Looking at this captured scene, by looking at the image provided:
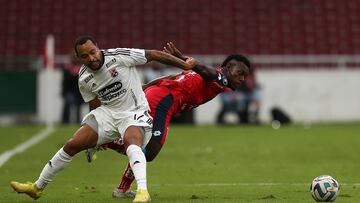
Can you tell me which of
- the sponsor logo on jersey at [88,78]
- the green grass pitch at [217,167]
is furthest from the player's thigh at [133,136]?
the green grass pitch at [217,167]

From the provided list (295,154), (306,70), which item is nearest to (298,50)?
(306,70)

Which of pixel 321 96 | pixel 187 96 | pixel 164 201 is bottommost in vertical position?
pixel 321 96

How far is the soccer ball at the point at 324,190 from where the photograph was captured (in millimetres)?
9039

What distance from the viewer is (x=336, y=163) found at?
14523mm

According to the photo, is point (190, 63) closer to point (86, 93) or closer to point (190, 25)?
point (86, 93)

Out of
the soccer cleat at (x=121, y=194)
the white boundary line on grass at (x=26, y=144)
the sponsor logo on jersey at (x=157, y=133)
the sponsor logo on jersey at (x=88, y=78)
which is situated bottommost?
the white boundary line on grass at (x=26, y=144)

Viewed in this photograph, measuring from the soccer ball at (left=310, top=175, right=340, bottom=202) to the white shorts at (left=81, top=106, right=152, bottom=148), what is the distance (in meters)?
1.88

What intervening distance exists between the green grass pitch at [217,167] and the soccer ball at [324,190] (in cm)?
28

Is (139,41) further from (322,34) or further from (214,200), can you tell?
(214,200)

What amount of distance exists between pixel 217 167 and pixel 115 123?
16.1 feet

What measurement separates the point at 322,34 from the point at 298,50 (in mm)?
1147

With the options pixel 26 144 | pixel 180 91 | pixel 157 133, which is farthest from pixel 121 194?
pixel 26 144

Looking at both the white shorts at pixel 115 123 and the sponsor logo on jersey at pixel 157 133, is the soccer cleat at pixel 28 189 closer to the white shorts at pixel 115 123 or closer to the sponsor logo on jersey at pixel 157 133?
the white shorts at pixel 115 123

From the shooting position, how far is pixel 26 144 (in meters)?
19.5
